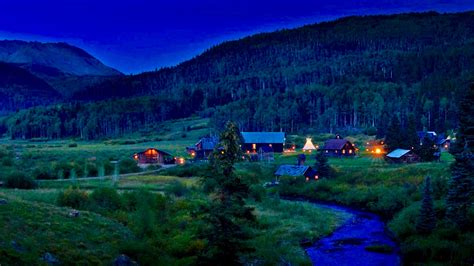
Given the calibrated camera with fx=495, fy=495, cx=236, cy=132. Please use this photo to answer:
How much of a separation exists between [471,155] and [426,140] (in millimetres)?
53116

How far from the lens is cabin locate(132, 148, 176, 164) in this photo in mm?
121125

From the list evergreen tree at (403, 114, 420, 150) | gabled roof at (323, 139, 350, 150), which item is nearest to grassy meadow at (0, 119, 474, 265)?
evergreen tree at (403, 114, 420, 150)

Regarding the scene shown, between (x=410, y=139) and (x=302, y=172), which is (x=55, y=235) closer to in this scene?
(x=302, y=172)

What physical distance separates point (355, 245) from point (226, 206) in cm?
2277

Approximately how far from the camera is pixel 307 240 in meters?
53.2

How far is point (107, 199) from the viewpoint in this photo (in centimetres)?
5669

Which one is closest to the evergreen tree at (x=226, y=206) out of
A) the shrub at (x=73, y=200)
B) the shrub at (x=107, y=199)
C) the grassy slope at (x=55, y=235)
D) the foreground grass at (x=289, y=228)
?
the grassy slope at (x=55, y=235)

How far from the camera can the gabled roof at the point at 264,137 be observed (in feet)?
446

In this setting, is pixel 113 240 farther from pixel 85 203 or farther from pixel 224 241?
pixel 85 203

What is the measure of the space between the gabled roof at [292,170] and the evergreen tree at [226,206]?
56686 millimetres

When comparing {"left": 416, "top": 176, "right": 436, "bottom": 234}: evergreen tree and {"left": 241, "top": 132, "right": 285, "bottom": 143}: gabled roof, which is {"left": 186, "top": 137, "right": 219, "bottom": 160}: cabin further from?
{"left": 416, "top": 176, "right": 436, "bottom": 234}: evergreen tree

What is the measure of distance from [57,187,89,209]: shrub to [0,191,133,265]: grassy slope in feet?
22.0

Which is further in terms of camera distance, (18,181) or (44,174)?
(44,174)

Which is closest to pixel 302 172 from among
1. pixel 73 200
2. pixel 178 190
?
pixel 178 190
